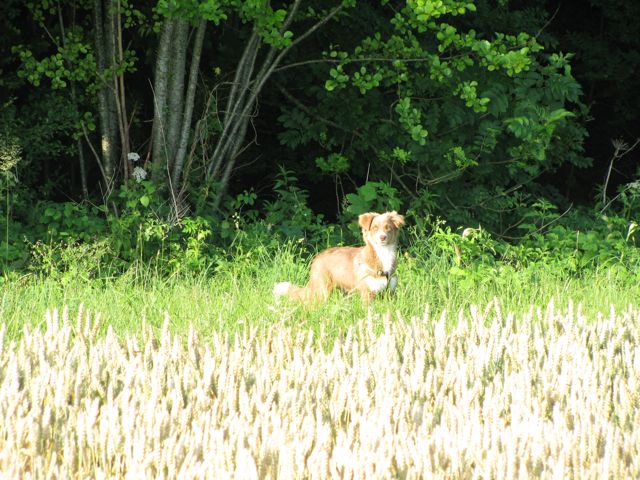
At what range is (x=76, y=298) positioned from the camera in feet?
21.9

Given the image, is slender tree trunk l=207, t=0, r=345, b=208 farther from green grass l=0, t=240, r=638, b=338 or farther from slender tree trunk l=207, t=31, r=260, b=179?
green grass l=0, t=240, r=638, b=338

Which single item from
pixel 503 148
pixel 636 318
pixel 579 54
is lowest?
pixel 636 318

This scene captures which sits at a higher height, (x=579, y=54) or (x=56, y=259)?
A: (x=579, y=54)

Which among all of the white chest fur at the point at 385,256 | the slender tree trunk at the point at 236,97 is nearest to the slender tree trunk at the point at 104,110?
the slender tree trunk at the point at 236,97

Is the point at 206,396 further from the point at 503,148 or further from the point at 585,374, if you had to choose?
the point at 503,148

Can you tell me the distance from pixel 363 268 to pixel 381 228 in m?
0.33

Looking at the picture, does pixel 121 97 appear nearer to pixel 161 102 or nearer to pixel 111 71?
pixel 111 71

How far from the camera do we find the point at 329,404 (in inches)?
152

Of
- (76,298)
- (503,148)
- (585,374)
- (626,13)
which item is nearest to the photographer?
(585,374)

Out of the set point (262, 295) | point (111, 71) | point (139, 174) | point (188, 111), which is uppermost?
point (111, 71)

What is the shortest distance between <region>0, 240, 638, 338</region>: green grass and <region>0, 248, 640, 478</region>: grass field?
12 centimetres

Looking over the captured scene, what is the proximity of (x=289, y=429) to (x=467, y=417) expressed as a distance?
0.72 m

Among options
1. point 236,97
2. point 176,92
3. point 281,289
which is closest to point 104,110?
point 176,92

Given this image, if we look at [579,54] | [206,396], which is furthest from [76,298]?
[579,54]
